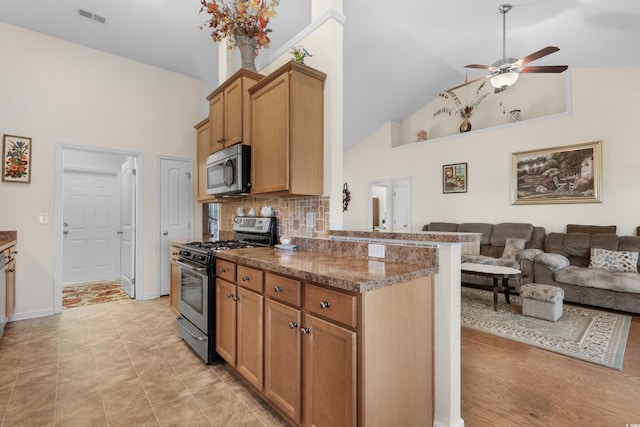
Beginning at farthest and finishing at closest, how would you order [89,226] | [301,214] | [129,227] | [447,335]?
[89,226]
[129,227]
[301,214]
[447,335]

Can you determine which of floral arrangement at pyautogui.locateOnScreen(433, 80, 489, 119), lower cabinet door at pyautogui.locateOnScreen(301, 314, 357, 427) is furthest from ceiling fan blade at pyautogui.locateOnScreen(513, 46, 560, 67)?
lower cabinet door at pyautogui.locateOnScreen(301, 314, 357, 427)

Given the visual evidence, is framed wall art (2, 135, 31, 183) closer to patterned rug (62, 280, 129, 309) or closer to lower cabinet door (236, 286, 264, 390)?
patterned rug (62, 280, 129, 309)

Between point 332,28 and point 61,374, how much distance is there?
3286 mm

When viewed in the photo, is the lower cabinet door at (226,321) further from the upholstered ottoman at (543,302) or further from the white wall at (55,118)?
the upholstered ottoman at (543,302)

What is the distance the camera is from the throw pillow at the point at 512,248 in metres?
4.96

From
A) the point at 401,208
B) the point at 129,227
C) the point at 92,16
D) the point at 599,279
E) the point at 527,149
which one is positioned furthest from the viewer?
the point at 401,208

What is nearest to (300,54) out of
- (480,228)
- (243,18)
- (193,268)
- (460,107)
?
(243,18)

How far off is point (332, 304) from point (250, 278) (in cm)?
73

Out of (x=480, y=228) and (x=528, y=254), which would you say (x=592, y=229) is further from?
(x=480, y=228)

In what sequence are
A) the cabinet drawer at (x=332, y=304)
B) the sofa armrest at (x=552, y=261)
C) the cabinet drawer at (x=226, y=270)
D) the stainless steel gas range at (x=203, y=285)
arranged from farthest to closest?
the sofa armrest at (x=552, y=261), the stainless steel gas range at (x=203, y=285), the cabinet drawer at (x=226, y=270), the cabinet drawer at (x=332, y=304)

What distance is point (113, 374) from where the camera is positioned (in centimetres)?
223

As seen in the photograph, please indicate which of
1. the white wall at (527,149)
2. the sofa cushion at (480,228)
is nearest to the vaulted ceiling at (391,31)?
the white wall at (527,149)

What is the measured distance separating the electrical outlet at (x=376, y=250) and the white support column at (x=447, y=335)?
36cm

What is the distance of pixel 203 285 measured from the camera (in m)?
2.34
